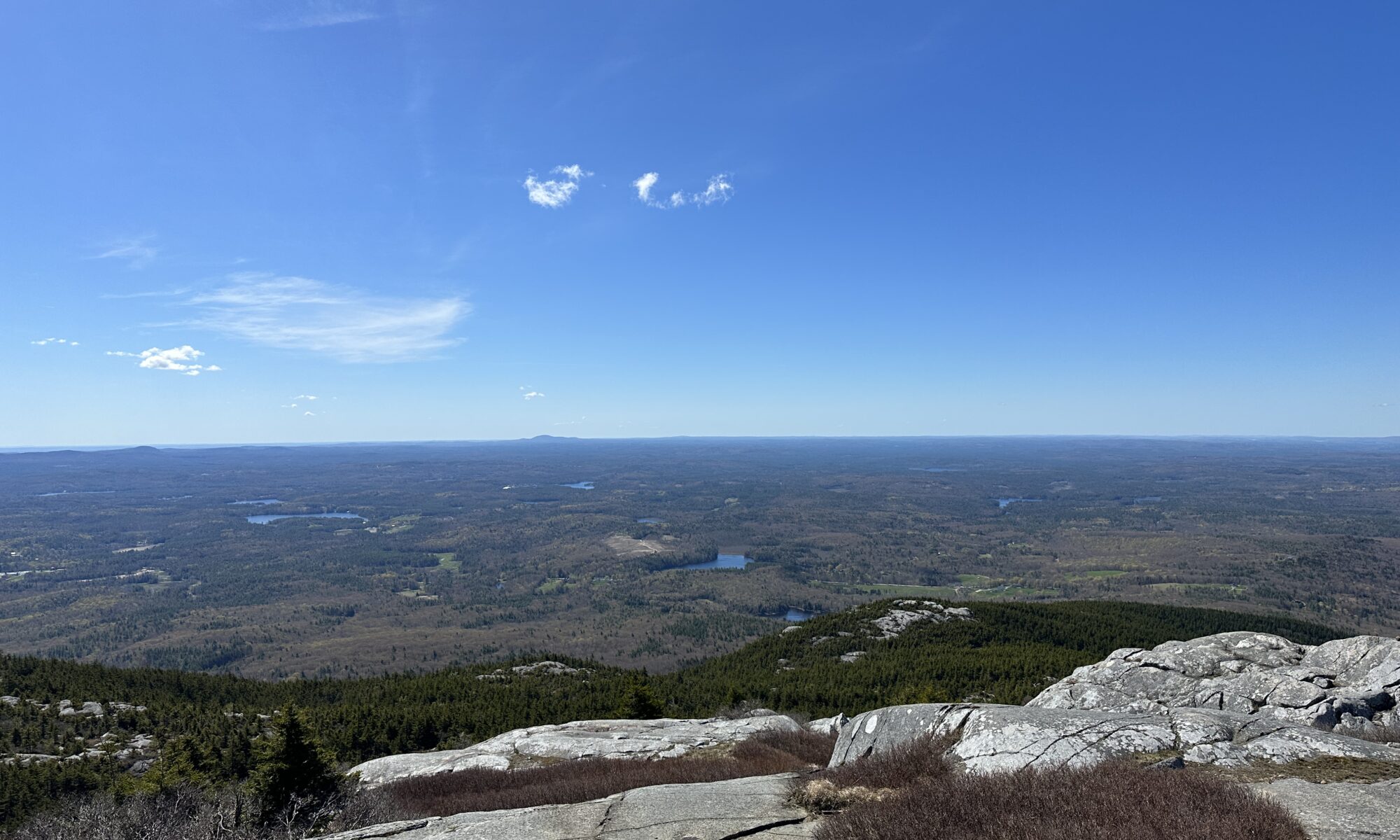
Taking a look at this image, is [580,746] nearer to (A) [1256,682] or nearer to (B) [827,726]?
(B) [827,726]

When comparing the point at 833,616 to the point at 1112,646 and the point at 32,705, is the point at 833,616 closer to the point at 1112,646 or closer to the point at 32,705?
the point at 1112,646

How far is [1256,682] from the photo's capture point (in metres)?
22.7

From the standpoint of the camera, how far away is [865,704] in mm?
52031

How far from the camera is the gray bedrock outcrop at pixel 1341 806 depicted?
7.96 metres

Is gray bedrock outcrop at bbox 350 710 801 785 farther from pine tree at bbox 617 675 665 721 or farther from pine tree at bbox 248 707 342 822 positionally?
pine tree at bbox 617 675 665 721

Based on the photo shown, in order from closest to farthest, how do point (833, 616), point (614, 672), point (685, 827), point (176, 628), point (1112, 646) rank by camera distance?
point (685, 827)
point (614, 672)
point (1112, 646)
point (833, 616)
point (176, 628)

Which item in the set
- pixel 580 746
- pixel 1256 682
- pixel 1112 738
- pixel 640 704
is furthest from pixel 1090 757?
pixel 640 704

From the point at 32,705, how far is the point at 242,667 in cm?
13341

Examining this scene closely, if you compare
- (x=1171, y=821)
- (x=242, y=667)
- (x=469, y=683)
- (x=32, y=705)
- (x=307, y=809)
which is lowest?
(x=242, y=667)

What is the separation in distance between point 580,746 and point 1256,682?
27.0 m

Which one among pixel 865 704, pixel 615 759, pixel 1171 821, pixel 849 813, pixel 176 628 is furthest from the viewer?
pixel 176 628

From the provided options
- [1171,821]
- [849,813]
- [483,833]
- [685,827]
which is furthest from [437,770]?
[1171,821]

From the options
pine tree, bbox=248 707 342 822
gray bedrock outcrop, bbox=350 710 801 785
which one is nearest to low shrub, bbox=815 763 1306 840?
pine tree, bbox=248 707 342 822

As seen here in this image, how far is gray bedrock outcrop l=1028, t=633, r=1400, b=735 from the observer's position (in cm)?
1894
